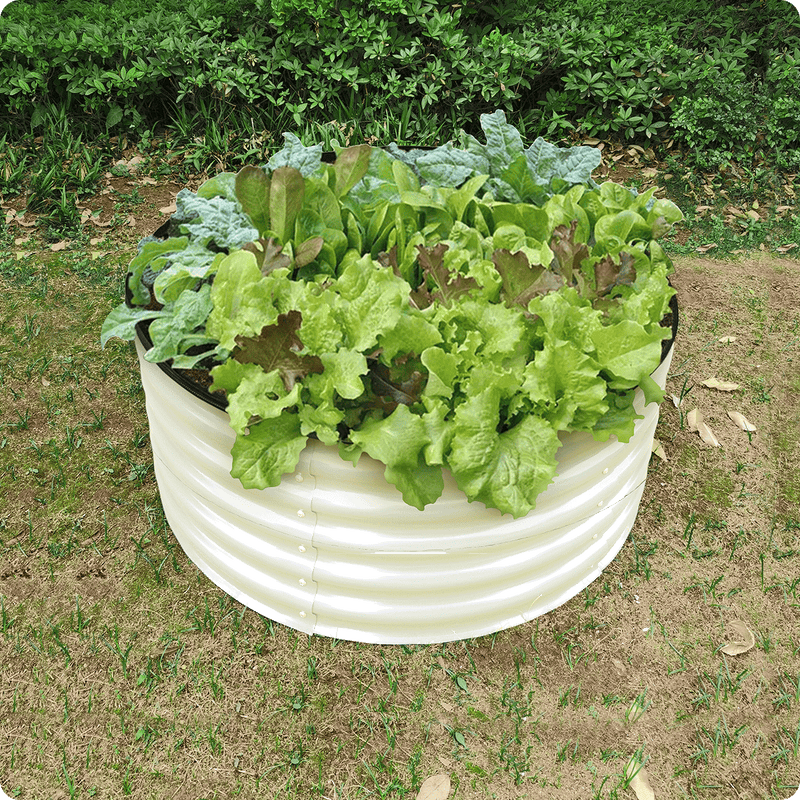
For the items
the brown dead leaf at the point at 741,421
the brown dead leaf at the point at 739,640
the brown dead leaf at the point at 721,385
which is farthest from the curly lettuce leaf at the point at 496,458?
the brown dead leaf at the point at 721,385

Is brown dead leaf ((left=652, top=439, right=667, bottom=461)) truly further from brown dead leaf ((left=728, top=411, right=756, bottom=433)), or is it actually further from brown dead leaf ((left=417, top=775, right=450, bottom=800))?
brown dead leaf ((left=417, top=775, right=450, bottom=800))

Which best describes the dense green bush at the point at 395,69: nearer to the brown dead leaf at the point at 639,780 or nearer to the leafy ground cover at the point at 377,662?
the leafy ground cover at the point at 377,662

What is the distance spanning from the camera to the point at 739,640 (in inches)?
109

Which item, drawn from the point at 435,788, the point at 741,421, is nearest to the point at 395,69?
the point at 741,421

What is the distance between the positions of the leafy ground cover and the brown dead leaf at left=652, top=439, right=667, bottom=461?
0.04 m

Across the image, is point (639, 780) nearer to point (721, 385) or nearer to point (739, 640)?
point (739, 640)

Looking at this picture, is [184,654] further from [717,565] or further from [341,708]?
[717,565]

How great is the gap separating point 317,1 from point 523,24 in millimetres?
1449

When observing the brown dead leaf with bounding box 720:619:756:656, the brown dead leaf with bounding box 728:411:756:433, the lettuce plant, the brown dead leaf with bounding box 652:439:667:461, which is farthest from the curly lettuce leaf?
the brown dead leaf with bounding box 728:411:756:433

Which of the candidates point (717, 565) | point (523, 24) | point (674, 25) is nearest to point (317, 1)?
point (523, 24)

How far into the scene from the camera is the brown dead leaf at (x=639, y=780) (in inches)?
92.6

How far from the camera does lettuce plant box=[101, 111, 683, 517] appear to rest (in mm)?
2074

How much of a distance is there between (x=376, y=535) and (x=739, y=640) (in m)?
1.40

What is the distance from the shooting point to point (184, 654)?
266cm
